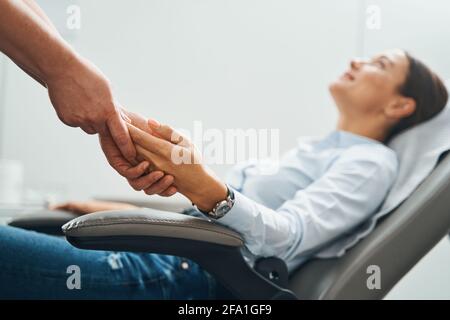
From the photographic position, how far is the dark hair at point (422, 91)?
3.41ft

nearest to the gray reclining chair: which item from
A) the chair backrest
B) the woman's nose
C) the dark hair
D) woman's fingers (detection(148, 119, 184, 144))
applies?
the chair backrest

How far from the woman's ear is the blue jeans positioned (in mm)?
602

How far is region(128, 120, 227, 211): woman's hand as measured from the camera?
0.62 metres

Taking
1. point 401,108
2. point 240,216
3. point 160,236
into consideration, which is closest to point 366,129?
point 401,108

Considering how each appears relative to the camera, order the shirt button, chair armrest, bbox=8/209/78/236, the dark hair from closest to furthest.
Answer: the shirt button → chair armrest, bbox=8/209/78/236 → the dark hair

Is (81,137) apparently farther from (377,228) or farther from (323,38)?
(377,228)

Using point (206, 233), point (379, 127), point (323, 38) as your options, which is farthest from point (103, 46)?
point (206, 233)

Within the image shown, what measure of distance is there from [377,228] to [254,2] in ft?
2.99

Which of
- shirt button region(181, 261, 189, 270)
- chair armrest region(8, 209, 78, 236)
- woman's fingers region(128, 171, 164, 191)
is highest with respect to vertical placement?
woman's fingers region(128, 171, 164, 191)

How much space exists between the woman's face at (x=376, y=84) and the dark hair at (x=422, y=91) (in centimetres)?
2

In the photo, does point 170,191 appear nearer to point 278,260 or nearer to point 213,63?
point 278,260

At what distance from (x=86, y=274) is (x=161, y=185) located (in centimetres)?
20

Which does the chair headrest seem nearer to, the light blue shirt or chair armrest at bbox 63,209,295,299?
the light blue shirt

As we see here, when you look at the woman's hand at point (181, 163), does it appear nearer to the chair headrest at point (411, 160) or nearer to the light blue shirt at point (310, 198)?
the light blue shirt at point (310, 198)
